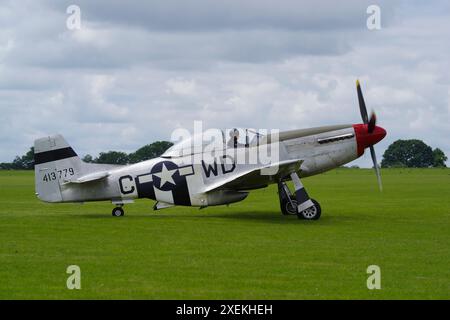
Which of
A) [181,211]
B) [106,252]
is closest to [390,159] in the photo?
[181,211]

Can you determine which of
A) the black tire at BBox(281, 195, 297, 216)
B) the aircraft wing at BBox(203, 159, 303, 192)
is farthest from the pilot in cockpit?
the black tire at BBox(281, 195, 297, 216)

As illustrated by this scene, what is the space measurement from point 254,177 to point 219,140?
1.27 m

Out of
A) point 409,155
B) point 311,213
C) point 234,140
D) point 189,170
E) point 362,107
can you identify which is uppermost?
point 409,155

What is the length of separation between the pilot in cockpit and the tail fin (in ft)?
12.3

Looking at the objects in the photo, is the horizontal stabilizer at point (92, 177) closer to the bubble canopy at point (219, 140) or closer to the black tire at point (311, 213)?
the bubble canopy at point (219, 140)

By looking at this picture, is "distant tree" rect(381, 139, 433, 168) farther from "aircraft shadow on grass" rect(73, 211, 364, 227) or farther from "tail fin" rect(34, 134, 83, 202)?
"tail fin" rect(34, 134, 83, 202)

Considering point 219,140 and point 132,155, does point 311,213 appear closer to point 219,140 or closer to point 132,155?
point 219,140

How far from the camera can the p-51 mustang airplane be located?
1884 cm

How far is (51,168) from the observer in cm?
1914

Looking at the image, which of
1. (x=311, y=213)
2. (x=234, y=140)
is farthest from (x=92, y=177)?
(x=311, y=213)

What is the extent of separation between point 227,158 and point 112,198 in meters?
2.93

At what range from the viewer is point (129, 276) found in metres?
10.0
